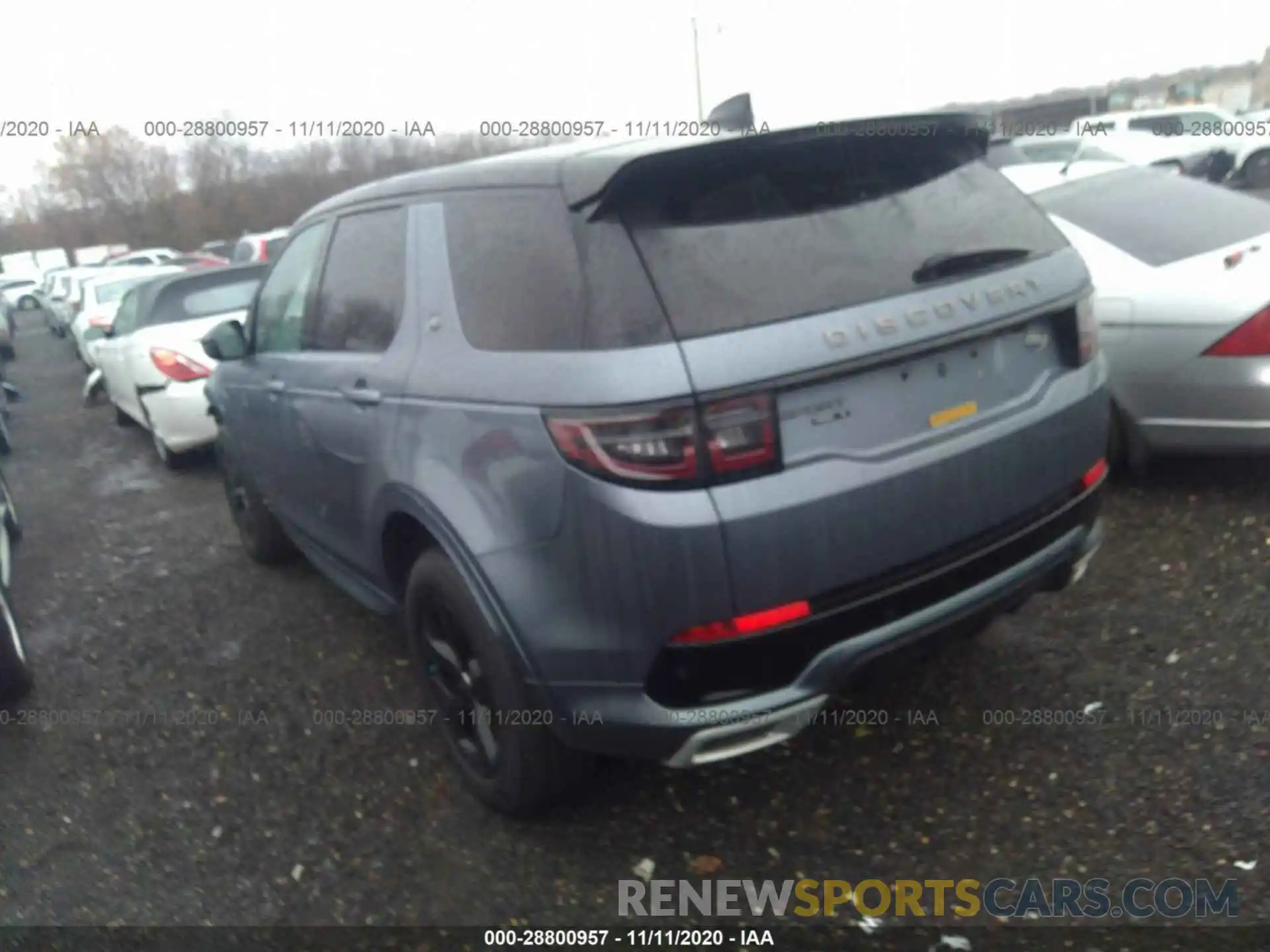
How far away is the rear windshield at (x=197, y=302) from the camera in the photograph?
855 centimetres

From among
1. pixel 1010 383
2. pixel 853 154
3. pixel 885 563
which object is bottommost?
pixel 885 563

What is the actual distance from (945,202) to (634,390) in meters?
1.15

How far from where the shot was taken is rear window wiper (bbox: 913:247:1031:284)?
2711mm

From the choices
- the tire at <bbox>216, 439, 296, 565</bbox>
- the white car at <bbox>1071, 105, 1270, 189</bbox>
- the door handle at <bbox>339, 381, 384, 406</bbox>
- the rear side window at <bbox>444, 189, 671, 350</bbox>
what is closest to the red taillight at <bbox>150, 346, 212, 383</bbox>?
the tire at <bbox>216, 439, 296, 565</bbox>

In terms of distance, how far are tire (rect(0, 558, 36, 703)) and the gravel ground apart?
0.12 m

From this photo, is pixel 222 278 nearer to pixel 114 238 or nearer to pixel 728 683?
pixel 728 683

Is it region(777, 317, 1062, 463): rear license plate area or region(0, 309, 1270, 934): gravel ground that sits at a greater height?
region(777, 317, 1062, 463): rear license plate area

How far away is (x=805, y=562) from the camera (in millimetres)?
2457

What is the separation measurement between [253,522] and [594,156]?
11.7ft

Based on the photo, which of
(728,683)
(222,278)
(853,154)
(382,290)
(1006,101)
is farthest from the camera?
(1006,101)

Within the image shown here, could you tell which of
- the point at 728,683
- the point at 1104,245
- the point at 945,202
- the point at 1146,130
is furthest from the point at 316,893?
the point at 1146,130

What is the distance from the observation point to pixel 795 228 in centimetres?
264

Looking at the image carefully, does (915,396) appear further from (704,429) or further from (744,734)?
(744,734)

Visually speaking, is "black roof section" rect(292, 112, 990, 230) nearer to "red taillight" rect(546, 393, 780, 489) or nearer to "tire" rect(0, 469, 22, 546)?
"red taillight" rect(546, 393, 780, 489)
